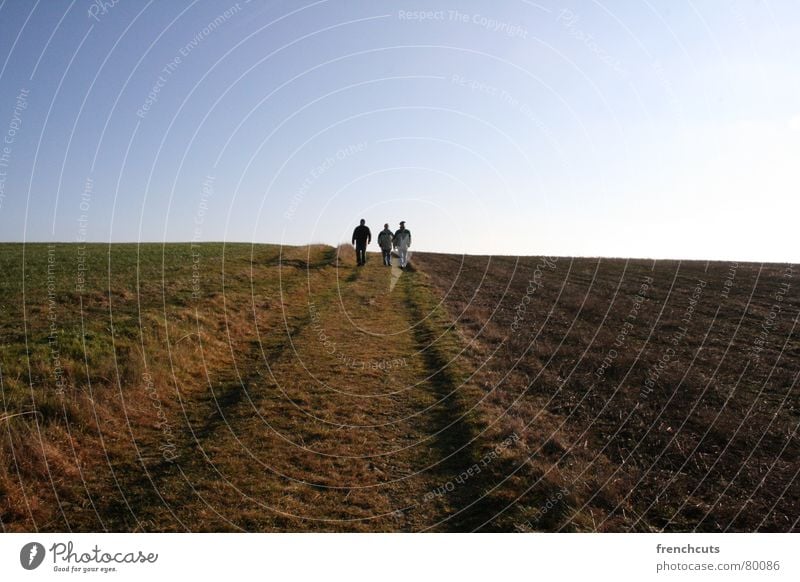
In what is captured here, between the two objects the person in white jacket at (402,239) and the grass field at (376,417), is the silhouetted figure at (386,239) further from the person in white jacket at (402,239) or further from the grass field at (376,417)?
the grass field at (376,417)

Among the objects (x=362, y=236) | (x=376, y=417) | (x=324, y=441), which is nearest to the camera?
(x=324, y=441)

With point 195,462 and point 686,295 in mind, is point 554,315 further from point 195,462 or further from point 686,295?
point 195,462

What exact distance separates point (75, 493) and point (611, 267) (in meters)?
50.6

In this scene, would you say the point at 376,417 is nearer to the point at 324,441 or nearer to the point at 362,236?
the point at 324,441

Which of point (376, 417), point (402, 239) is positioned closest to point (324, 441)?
point (376, 417)

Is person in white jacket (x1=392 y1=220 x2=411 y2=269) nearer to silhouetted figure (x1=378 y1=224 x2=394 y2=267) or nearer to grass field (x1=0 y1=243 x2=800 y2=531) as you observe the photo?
silhouetted figure (x1=378 y1=224 x2=394 y2=267)

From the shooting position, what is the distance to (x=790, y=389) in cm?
1392

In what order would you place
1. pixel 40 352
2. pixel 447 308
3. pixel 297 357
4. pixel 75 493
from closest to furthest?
pixel 75 493
pixel 40 352
pixel 297 357
pixel 447 308

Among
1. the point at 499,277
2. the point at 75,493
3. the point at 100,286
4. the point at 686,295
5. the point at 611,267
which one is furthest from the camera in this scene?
the point at 611,267

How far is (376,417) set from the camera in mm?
11086

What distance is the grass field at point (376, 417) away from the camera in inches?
292

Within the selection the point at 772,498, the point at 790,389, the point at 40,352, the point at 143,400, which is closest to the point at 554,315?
the point at 790,389

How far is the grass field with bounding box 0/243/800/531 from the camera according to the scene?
24.4ft

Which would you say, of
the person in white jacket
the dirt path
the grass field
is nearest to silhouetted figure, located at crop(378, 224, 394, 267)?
the person in white jacket
